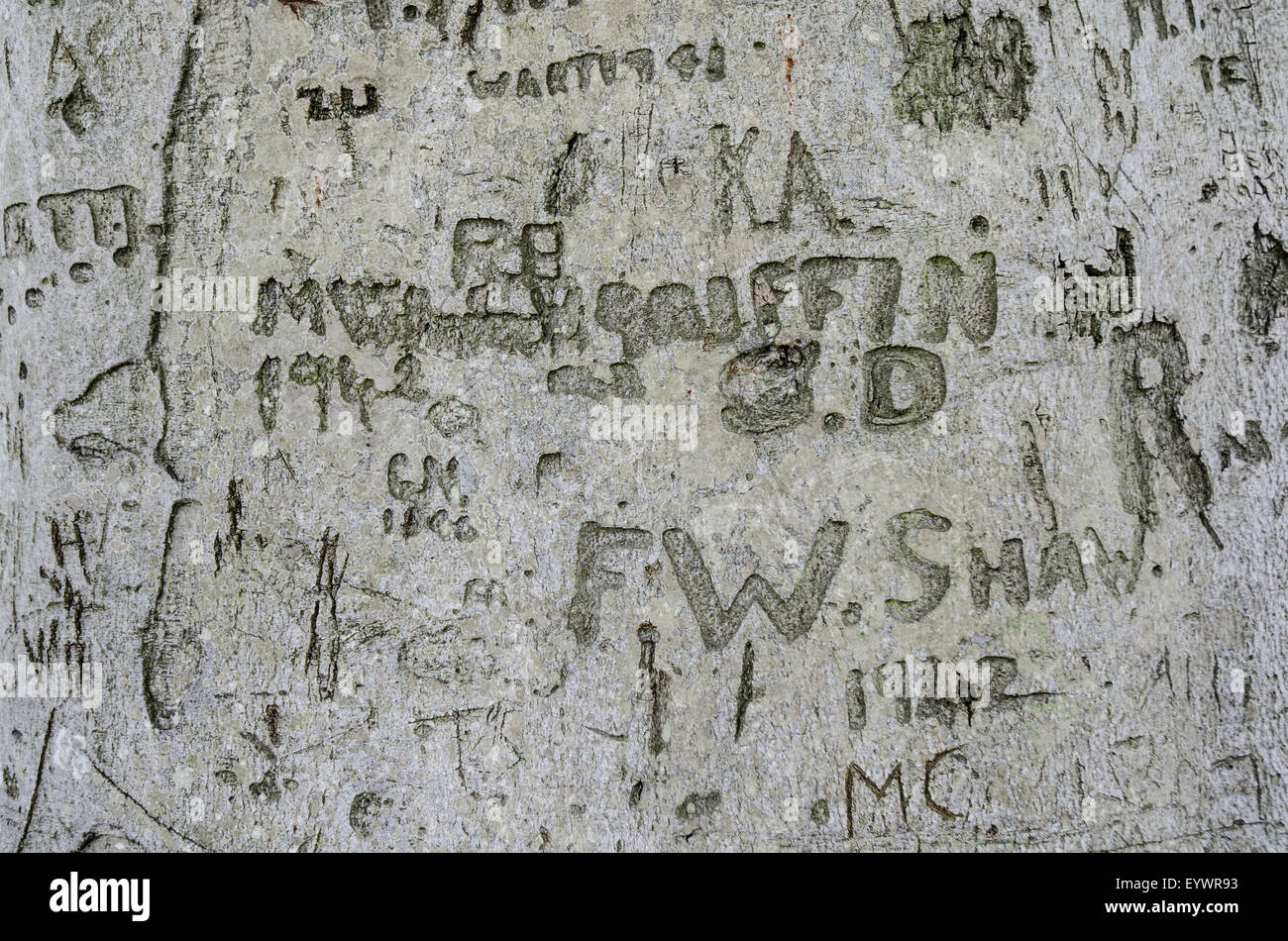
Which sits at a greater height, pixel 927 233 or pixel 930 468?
pixel 927 233

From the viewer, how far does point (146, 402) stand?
1501 millimetres

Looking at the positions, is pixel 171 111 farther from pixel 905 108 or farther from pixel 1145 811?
pixel 1145 811

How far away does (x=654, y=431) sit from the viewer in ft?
4.82

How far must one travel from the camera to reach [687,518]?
146 centimetres

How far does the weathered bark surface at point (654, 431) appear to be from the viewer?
1418 millimetres

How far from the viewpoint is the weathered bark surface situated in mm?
1418

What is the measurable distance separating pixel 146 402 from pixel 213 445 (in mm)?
131

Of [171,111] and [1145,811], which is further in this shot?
[171,111]

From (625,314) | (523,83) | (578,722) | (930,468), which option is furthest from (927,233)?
(578,722)

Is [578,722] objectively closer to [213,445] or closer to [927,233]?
[213,445]

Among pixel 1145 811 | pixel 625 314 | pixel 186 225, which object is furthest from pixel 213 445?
pixel 1145 811

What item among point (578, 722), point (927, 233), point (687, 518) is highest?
point (927, 233)

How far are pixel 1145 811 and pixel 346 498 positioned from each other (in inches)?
52.2

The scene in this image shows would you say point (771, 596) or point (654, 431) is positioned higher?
point (654, 431)
